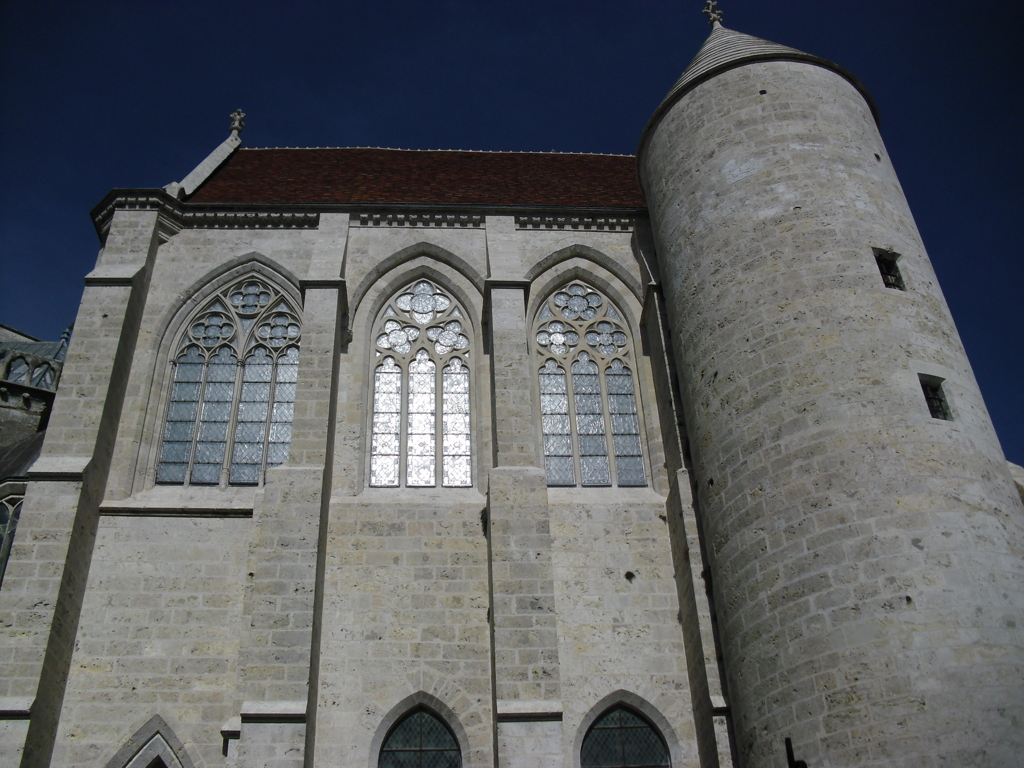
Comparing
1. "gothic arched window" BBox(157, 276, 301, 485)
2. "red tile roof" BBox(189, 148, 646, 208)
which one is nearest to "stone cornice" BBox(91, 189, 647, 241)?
"red tile roof" BBox(189, 148, 646, 208)

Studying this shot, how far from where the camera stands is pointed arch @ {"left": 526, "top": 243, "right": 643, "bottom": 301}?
11914 millimetres

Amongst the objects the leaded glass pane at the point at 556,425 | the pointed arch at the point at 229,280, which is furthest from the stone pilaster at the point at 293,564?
the leaded glass pane at the point at 556,425

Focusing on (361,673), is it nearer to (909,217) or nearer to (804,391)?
(804,391)

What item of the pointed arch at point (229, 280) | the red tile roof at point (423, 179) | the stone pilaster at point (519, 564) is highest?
the red tile roof at point (423, 179)

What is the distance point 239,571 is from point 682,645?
452 cm

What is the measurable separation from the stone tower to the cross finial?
203 cm

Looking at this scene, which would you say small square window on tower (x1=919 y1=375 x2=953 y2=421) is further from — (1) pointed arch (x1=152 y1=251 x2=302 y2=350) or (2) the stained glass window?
(2) the stained glass window

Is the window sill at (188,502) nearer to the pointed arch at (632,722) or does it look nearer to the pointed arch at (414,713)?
the pointed arch at (414,713)

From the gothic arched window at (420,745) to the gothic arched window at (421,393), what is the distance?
260 cm

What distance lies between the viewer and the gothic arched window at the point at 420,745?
851 centimetres

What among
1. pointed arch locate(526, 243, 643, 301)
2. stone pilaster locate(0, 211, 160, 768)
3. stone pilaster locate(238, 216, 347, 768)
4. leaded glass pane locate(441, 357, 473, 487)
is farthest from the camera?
pointed arch locate(526, 243, 643, 301)

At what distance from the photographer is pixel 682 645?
9.16 meters

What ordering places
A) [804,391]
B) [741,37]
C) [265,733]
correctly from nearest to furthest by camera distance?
[265,733] < [804,391] < [741,37]

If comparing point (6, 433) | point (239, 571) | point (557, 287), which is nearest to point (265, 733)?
point (239, 571)
